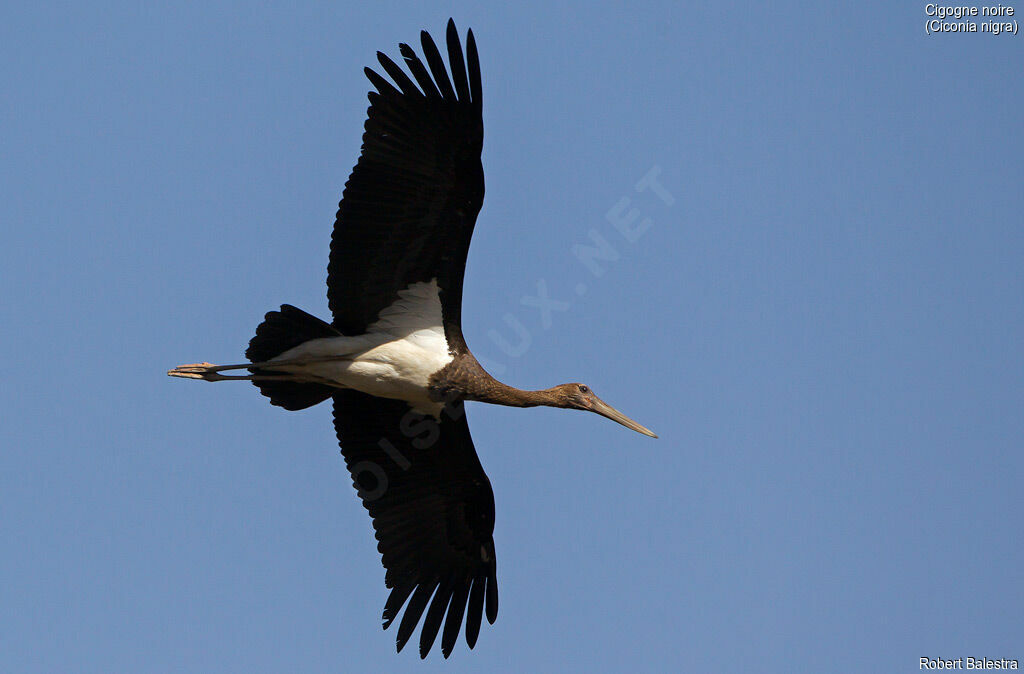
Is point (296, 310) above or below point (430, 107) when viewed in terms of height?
below

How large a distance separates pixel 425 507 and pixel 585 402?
183cm

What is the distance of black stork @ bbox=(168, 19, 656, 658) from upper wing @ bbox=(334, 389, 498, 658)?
12 mm

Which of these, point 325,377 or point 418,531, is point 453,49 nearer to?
point 325,377

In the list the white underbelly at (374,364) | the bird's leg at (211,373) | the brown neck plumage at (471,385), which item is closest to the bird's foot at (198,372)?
the bird's leg at (211,373)

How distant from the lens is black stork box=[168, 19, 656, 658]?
10.7 m

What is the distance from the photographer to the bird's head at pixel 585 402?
12.5 meters

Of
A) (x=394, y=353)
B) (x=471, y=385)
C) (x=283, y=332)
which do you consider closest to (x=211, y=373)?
(x=283, y=332)

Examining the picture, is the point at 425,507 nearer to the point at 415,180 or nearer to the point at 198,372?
the point at 198,372

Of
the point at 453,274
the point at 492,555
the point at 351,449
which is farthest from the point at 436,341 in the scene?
the point at 492,555

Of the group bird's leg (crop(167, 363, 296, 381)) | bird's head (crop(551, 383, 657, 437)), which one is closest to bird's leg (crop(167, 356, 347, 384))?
bird's leg (crop(167, 363, 296, 381))

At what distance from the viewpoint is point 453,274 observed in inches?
450

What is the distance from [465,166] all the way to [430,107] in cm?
55

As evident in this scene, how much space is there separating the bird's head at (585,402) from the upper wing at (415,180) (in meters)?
1.76

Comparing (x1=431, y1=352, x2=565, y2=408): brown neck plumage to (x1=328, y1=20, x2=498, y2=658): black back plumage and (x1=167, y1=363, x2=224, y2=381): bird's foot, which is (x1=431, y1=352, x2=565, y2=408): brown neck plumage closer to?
(x1=328, y1=20, x2=498, y2=658): black back plumage
